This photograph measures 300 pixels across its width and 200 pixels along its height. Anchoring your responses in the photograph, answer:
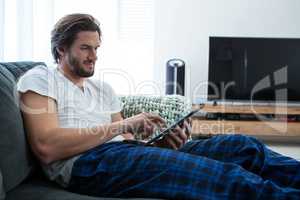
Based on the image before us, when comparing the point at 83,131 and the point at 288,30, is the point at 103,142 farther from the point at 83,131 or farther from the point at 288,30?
the point at 288,30

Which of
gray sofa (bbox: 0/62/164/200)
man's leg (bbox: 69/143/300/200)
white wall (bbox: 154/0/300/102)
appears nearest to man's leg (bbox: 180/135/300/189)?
man's leg (bbox: 69/143/300/200)

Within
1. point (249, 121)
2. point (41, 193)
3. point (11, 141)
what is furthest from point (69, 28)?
point (249, 121)

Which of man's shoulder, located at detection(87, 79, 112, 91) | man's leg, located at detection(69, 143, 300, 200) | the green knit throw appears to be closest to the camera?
man's leg, located at detection(69, 143, 300, 200)

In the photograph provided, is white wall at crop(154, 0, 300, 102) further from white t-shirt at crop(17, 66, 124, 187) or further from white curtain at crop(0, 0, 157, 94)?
white t-shirt at crop(17, 66, 124, 187)

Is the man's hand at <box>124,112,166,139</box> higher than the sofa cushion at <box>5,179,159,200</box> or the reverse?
higher

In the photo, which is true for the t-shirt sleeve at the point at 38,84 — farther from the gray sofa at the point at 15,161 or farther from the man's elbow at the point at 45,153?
the man's elbow at the point at 45,153

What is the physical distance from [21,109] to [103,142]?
28 cm

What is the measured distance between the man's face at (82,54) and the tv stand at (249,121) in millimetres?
1886

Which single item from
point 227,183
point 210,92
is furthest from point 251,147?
point 210,92

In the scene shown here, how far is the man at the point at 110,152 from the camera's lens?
3.40ft

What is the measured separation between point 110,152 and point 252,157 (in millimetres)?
458

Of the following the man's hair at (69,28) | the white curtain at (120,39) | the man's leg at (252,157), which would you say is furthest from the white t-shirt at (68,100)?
the white curtain at (120,39)

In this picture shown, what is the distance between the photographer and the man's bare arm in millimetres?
1165

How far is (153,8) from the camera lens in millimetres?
3668
